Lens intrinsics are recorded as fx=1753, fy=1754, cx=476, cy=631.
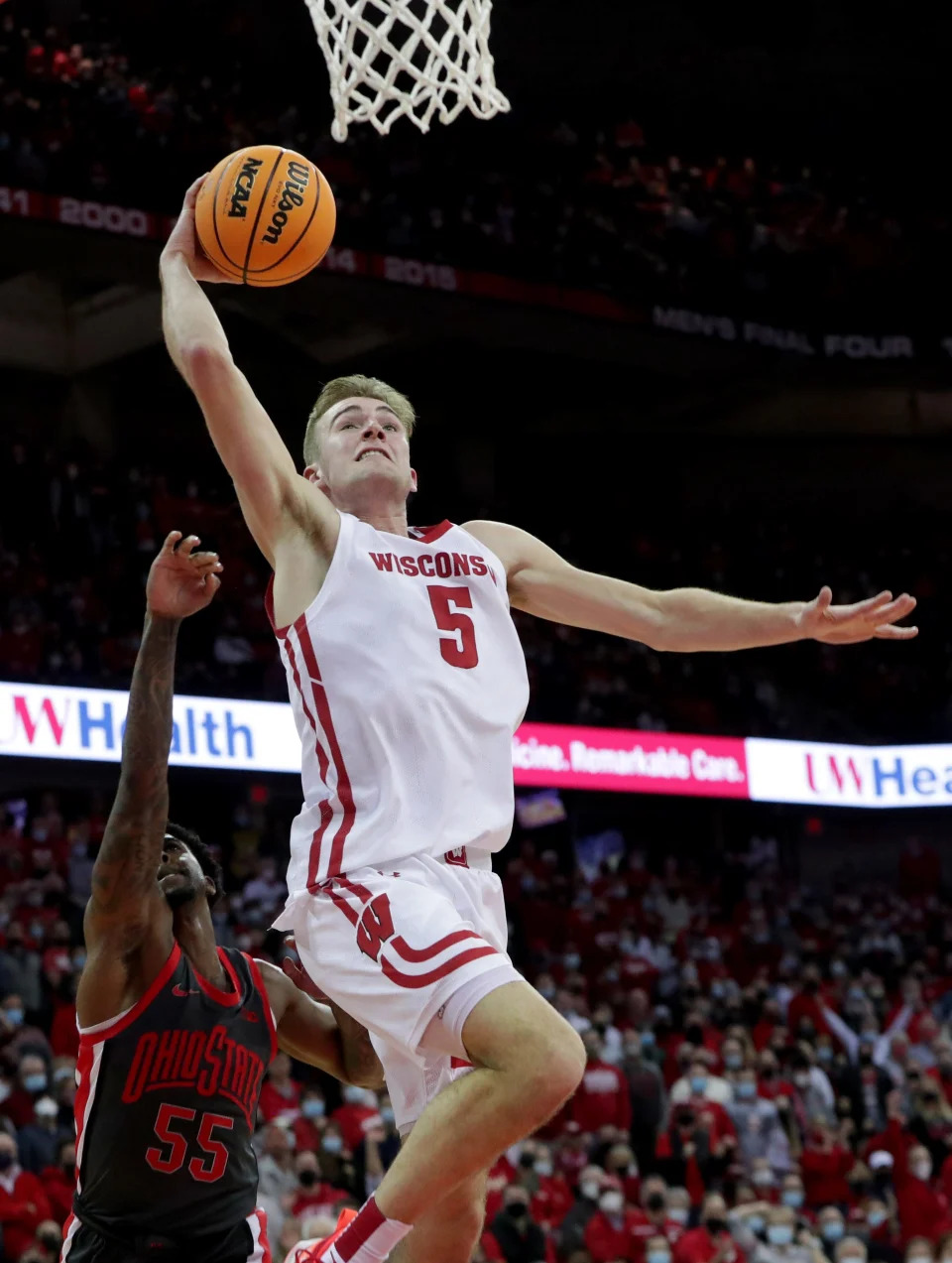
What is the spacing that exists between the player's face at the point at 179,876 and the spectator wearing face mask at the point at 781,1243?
7.93 m

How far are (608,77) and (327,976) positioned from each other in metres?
23.8

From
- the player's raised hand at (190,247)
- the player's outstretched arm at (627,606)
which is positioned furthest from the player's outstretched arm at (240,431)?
the player's outstretched arm at (627,606)

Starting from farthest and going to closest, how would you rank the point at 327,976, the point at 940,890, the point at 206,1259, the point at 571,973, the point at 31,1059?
the point at 940,890 → the point at 571,973 → the point at 31,1059 → the point at 206,1259 → the point at 327,976

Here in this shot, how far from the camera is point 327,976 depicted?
155 inches

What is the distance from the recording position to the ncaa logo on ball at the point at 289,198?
4391 millimetres

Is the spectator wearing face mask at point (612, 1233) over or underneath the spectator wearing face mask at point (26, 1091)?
underneath

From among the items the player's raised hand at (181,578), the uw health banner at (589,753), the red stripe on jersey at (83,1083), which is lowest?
the red stripe on jersey at (83,1083)

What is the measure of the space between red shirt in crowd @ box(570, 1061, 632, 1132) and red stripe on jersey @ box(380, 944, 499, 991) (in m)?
9.65

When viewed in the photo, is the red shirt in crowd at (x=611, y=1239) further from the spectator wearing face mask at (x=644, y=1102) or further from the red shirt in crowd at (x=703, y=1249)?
the spectator wearing face mask at (x=644, y=1102)

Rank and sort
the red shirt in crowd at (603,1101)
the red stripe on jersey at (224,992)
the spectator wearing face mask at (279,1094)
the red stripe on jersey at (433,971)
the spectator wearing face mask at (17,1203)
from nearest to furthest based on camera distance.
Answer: the red stripe on jersey at (433,971)
the red stripe on jersey at (224,992)
the spectator wearing face mask at (17,1203)
the spectator wearing face mask at (279,1094)
the red shirt in crowd at (603,1101)

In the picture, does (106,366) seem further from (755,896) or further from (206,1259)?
(206,1259)

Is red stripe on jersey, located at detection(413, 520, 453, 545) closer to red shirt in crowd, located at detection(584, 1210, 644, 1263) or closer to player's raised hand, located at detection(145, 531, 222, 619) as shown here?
player's raised hand, located at detection(145, 531, 222, 619)

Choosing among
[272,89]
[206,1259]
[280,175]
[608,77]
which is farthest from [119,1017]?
[608,77]

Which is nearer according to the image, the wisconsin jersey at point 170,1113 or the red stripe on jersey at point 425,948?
the red stripe on jersey at point 425,948
